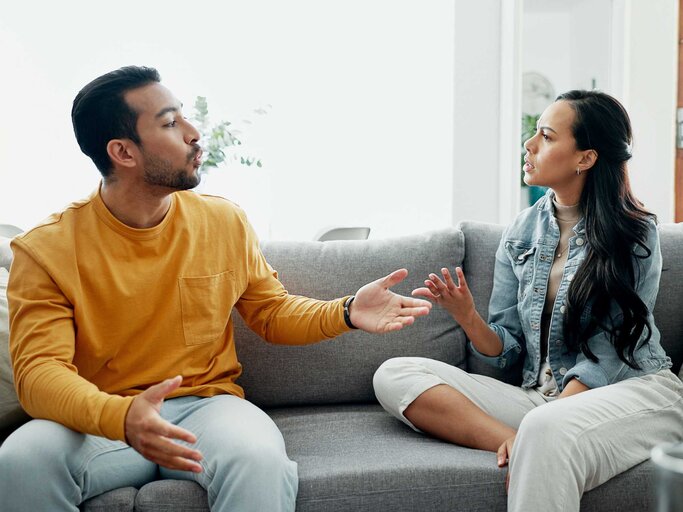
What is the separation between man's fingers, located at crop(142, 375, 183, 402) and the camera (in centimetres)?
134

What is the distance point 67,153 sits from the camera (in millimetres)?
3611

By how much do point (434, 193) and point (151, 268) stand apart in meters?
2.01

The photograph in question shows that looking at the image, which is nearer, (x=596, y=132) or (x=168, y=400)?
(x=168, y=400)

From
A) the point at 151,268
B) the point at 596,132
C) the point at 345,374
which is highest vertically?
the point at 596,132

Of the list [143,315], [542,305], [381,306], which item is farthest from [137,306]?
[542,305]

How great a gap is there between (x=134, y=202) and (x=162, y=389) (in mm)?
581

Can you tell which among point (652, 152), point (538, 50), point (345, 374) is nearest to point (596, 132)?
point (345, 374)

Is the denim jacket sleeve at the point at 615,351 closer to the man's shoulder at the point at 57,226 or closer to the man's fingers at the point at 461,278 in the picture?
the man's fingers at the point at 461,278

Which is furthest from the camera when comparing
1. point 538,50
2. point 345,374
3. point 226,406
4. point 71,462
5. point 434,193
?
point 538,50

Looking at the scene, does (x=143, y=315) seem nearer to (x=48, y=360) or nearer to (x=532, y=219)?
(x=48, y=360)

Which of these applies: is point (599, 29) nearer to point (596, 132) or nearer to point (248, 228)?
point (596, 132)

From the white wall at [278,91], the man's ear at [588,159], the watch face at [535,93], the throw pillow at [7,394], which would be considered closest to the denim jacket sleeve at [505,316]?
the man's ear at [588,159]

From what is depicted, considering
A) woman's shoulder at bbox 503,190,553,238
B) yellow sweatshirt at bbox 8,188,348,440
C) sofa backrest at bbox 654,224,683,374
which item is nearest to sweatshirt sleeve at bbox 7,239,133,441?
yellow sweatshirt at bbox 8,188,348,440

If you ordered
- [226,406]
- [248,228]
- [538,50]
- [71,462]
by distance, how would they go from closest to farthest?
[71,462] → [226,406] → [248,228] → [538,50]
